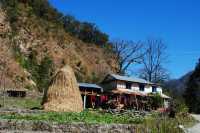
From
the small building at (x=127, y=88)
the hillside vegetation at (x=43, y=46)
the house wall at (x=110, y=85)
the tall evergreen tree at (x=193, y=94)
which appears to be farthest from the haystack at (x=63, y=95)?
the tall evergreen tree at (x=193, y=94)

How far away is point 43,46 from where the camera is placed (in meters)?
71.3

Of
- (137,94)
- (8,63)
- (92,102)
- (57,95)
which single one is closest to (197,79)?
(137,94)

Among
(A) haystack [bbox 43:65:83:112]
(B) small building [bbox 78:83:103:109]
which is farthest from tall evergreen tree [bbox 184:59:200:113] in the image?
(A) haystack [bbox 43:65:83:112]

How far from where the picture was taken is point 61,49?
76.4 meters

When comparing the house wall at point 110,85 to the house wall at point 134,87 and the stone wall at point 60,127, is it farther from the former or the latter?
the stone wall at point 60,127

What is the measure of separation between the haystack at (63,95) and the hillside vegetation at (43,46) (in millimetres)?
18661

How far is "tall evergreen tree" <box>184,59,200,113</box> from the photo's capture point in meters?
67.5

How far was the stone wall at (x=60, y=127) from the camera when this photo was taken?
954 inches

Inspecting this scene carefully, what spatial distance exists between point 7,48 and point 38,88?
6.98 m

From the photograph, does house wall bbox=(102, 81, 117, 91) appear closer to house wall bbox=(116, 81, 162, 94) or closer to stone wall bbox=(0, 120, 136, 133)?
house wall bbox=(116, 81, 162, 94)

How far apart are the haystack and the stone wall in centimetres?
1135

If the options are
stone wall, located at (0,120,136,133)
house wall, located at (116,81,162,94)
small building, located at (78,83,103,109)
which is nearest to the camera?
stone wall, located at (0,120,136,133)

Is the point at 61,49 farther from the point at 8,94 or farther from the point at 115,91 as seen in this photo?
the point at 8,94

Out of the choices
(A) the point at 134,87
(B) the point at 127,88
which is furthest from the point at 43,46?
(A) the point at 134,87
